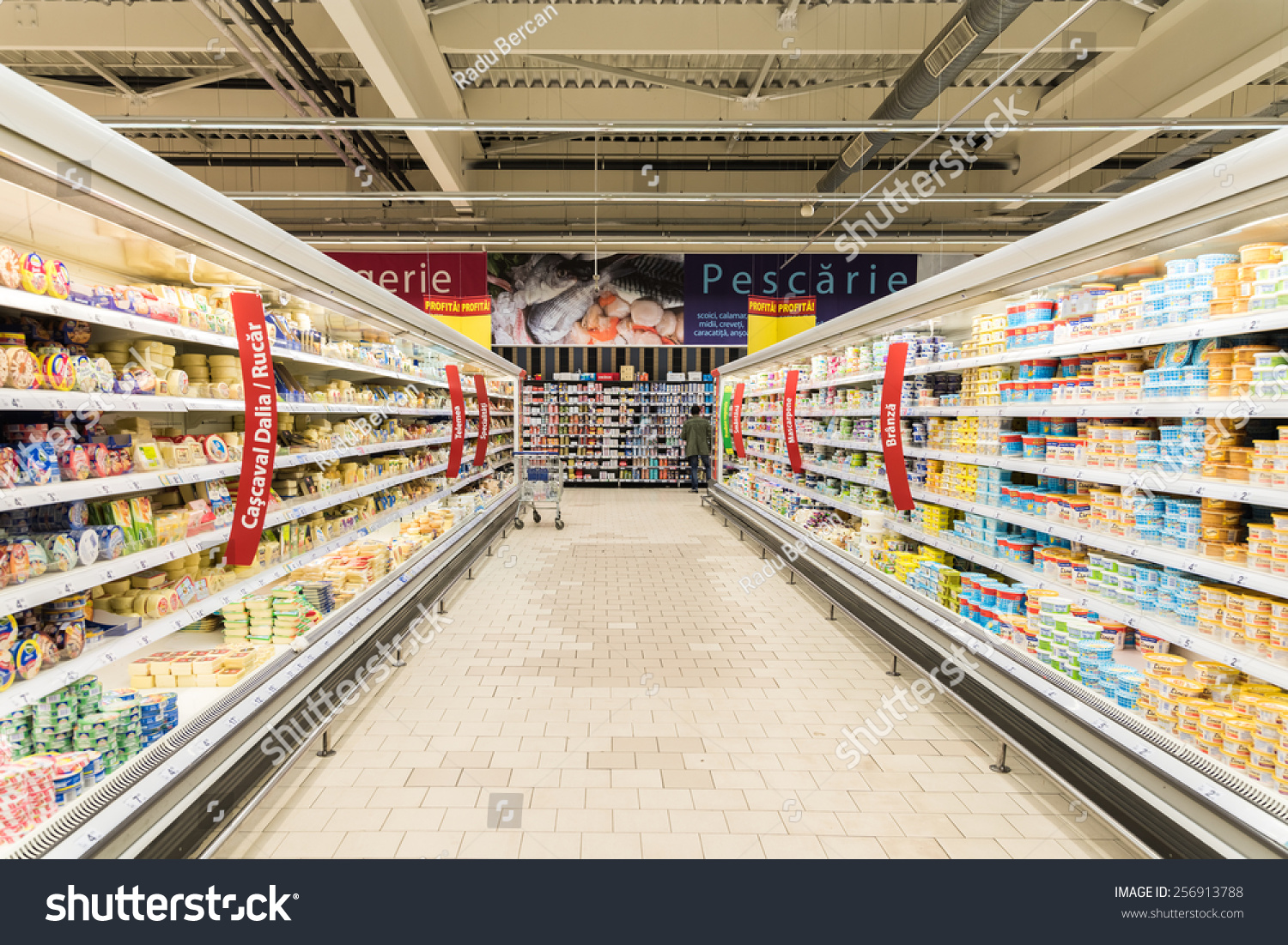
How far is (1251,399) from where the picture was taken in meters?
2.36

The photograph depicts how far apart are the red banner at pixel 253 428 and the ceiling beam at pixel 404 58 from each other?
4674 millimetres

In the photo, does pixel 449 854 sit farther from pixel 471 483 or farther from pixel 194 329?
pixel 471 483

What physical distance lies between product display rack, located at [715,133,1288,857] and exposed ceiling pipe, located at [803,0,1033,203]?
2.86m

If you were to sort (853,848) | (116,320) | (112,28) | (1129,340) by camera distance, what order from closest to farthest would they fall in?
(116,320)
(853,848)
(1129,340)
(112,28)

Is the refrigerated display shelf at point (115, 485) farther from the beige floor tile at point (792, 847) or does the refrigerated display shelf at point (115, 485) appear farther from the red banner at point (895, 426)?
the red banner at point (895, 426)

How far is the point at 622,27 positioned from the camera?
7754mm

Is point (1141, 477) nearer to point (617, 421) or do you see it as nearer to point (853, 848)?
point (853, 848)

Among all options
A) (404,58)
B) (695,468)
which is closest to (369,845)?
(404,58)

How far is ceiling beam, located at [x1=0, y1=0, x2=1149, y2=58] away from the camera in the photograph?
25.1ft

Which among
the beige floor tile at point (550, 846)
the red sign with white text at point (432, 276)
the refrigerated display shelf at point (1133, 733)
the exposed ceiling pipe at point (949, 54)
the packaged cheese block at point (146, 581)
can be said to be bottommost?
the beige floor tile at point (550, 846)

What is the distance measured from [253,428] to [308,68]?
7.19 metres

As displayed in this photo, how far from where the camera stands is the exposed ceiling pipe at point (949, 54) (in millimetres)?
5591

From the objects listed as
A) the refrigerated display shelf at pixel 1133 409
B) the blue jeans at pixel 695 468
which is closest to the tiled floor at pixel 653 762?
the refrigerated display shelf at pixel 1133 409

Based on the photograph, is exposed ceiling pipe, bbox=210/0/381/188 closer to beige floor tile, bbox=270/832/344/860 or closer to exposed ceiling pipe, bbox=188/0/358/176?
exposed ceiling pipe, bbox=188/0/358/176
